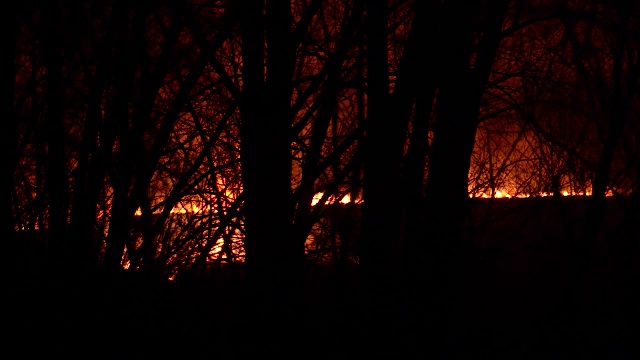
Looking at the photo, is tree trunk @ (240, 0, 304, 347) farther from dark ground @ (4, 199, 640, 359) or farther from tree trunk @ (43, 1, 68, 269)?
tree trunk @ (43, 1, 68, 269)

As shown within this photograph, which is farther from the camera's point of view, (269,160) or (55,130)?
(55,130)

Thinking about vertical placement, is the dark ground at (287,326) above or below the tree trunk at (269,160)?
below

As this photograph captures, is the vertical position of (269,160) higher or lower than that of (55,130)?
lower

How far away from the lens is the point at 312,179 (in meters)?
7.04

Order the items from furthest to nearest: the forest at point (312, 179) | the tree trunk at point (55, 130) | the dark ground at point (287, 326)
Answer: the tree trunk at point (55, 130), the forest at point (312, 179), the dark ground at point (287, 326)

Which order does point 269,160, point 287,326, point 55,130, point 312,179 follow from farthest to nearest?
point 312,179 < point 55,130 < point 269,160 < point 287,326

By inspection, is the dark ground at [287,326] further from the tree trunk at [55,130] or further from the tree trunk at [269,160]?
the tree trunk at [55,130]

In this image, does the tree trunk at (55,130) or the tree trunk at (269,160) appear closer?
the tree trunk at (269,160)

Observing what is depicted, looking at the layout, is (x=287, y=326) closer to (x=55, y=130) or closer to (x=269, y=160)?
(x=269, y=160)

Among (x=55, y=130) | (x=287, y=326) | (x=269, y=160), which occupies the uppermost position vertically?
(x=55, y=130)

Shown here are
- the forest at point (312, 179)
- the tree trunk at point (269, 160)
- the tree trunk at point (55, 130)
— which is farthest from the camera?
the tree trunk at point (55, 130)

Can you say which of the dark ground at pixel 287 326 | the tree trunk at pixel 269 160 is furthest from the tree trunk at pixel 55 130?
the tree trunk at pixel 269 160

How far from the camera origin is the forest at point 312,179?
18.4 ft

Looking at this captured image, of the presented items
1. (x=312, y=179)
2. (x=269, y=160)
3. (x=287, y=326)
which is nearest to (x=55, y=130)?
(x=269, y=160)
